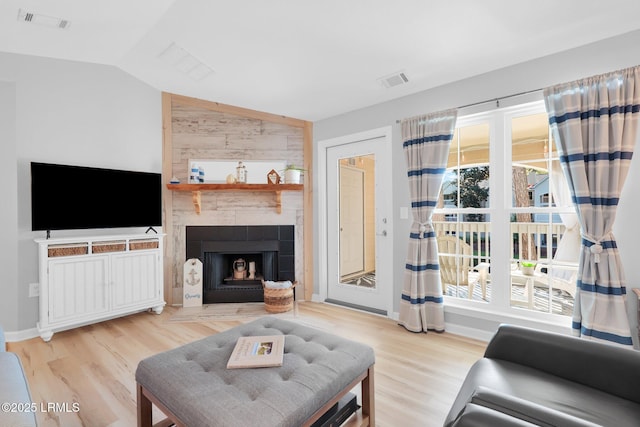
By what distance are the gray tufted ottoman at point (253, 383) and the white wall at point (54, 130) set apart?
229cm

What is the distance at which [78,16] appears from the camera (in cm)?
231

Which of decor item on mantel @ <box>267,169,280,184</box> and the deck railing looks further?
decor item on mantel @ <box>267,169,280,184</box>

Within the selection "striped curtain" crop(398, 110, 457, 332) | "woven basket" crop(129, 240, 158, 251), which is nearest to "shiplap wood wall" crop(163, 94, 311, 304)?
"woven basket" crop(129, 240, 158, 251)

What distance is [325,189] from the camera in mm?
3943

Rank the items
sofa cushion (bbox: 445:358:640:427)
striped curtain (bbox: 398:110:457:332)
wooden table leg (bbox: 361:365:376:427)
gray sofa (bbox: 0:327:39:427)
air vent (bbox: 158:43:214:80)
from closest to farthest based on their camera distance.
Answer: gray sofa (bbox: 0:327:39:427)
sofa cushion (bbox: 445:358:640:427)
wooden table leg (bbox: 361:365:376:427)
air vent (bbox: 158:43:214:80)
striped curtain (bbox: 398:110:457:332)

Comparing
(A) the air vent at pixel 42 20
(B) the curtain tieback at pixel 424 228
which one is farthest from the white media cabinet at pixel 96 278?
(B) the curtain tieback at pixel 424 228

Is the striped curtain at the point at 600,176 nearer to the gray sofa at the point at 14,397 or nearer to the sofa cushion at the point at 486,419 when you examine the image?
the sofa cushion at the point at 486,419

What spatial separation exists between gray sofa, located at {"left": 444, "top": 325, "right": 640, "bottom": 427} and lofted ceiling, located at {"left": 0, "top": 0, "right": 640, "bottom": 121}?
6.54 ft

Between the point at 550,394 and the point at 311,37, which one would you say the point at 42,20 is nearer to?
the point at 311,37

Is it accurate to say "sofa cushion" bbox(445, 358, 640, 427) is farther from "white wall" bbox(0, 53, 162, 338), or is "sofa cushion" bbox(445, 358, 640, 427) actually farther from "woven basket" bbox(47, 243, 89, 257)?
"white wall" bbox(0, 53, 162, 338)

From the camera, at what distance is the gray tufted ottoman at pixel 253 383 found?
3.54ft

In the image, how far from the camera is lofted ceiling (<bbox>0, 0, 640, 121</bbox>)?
6.59 feet

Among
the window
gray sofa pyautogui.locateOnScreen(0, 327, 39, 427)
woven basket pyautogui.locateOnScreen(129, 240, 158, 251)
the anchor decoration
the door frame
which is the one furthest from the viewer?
the anchor decoration

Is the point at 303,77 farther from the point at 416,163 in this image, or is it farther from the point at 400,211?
the point at 400,211
